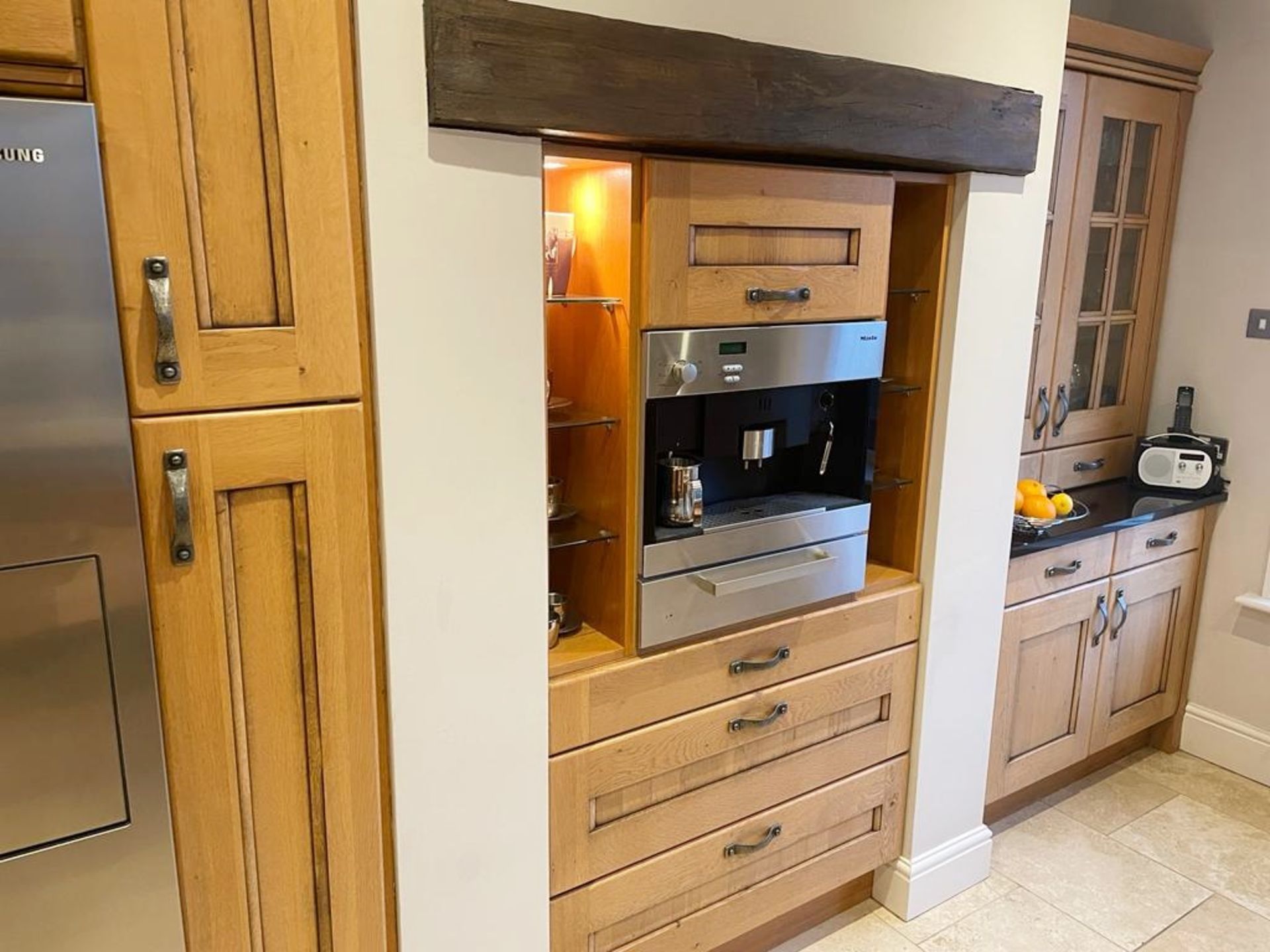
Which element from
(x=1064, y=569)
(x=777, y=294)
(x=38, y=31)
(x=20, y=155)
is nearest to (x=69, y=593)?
(x=20, y=155)

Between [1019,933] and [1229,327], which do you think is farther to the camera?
[1229,327]

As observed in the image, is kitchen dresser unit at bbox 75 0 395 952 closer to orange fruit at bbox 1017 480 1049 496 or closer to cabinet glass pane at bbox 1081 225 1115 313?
orange fruit at bbox 1017 480 1049 496

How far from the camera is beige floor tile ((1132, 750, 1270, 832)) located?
277 centimetres

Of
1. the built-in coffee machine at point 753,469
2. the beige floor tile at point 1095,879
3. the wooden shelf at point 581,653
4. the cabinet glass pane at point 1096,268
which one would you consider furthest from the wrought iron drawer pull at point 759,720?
the cabinet glass pane at point 1096,268

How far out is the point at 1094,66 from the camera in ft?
8.34

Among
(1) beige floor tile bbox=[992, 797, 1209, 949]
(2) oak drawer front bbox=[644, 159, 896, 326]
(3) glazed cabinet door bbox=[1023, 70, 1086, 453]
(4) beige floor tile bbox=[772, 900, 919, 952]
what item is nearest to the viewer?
(2) oak drawer front bbox=[644, 159, 896, 326]

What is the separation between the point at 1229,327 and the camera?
9.30 ft

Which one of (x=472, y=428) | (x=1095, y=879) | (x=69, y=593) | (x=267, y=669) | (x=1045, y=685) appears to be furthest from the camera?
(x=1045, y=685)

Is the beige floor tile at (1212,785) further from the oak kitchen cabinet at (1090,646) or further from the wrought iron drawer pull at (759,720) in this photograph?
the wrought iron drawer pull at (759,720)

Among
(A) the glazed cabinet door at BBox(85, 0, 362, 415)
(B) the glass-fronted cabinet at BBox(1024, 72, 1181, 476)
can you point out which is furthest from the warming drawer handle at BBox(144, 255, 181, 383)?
(B) the glass-fronted cabinet at BBox(1024, 72, 1181, 476)

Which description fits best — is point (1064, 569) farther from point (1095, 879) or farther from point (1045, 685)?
point (1095, 879)

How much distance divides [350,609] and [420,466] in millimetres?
232

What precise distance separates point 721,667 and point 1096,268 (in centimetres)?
188

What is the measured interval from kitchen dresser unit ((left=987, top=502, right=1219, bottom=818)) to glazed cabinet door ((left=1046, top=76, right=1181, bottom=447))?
391 mm
